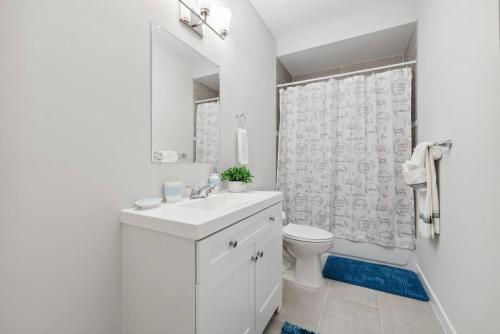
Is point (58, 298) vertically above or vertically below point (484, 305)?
above

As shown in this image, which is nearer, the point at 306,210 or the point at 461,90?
the point at 461,90

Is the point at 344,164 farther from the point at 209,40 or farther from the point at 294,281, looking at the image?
the point at 209,40

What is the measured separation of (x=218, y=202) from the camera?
1.39 m

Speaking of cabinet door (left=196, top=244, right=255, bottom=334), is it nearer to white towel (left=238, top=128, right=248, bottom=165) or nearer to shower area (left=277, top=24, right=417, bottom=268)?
white towel (left=238, top=128, right=248, bottom=165)

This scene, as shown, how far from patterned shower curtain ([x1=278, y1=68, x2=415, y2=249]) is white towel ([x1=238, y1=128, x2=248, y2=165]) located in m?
0.83

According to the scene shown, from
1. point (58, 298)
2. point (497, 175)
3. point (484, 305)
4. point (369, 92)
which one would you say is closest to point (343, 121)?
point (369, 92)

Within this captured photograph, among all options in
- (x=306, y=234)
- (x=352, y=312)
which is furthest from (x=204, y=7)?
(x=352, y=312)

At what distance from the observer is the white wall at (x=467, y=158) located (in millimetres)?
873

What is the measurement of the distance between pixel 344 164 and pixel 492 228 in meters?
1.46

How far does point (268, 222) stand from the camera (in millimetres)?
1303

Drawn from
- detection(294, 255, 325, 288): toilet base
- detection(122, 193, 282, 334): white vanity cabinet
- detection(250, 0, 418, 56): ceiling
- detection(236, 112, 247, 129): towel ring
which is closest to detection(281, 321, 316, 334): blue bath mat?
detection(122, 193, 282, 334): white vanity cabinet

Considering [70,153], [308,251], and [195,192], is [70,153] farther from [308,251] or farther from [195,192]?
[308,251]

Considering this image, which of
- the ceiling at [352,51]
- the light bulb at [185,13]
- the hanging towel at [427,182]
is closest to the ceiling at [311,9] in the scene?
the ceiling at [352,51]

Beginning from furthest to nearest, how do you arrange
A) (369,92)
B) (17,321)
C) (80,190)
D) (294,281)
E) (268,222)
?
(369,92), (294,281), (268,222), (80,190), (17,321)
